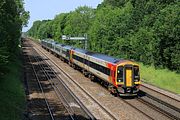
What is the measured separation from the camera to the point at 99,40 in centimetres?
7400

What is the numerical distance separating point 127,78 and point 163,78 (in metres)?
11.5

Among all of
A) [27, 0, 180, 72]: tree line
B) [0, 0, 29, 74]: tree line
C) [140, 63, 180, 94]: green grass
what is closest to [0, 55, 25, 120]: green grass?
[0, 0, 29, 74]: tree line

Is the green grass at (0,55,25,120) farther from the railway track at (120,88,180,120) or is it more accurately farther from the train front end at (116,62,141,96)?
the railway track at (120,88,180,120)

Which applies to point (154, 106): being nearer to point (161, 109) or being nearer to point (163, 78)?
point (161, 109)

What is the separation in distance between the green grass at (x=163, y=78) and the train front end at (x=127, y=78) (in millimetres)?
6050

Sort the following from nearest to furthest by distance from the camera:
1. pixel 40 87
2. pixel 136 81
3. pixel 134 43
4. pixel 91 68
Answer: pixel 136 81
pixel 40 87
pixel 91 68
pixel 134 43

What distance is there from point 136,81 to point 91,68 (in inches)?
405

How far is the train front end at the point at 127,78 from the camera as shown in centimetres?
3089

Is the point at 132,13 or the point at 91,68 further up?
the point at 132,13

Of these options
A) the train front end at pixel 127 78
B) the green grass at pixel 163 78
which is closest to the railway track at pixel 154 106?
the train front end at pixel 127 78

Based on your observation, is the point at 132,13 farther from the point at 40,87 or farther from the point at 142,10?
the point at 40,87

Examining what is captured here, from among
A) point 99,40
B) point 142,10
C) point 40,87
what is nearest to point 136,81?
point 40,87

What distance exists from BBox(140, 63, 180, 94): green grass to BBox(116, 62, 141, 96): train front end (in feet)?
19.8

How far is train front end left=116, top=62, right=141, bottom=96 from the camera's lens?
3089 cm
